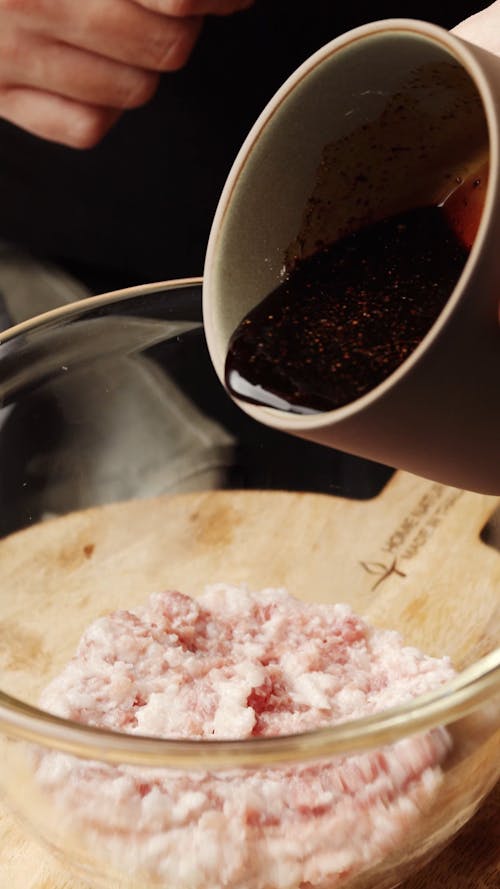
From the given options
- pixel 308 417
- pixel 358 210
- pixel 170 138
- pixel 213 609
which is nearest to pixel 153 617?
pixel 213 609

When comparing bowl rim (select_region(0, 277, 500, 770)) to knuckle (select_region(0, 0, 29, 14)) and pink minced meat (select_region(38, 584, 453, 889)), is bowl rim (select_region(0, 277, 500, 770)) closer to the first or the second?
pink minced meat (select_region(38, 584, 453, 889))

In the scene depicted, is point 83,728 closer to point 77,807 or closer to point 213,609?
point 77,807

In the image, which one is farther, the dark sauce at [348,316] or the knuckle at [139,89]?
the knuckle at [139,89]

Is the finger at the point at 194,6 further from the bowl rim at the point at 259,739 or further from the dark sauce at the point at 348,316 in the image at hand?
the bowl rim at the point at 259,739

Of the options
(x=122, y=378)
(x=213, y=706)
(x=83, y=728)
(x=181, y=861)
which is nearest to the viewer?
(x=83, y=728)

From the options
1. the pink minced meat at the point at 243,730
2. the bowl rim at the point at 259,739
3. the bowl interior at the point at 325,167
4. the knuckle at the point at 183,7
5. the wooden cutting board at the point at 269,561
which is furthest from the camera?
the knuckle at the point at 183,7

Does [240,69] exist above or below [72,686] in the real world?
above

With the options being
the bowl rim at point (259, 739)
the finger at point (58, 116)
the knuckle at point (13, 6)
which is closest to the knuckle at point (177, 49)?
the finger at point (58, 116)

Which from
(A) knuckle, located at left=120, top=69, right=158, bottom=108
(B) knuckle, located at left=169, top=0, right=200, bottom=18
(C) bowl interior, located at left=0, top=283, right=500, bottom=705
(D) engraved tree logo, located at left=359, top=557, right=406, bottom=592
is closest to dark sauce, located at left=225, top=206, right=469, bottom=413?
(C) bowl interior, located at left=0, top=283, right=500, bottom=705
